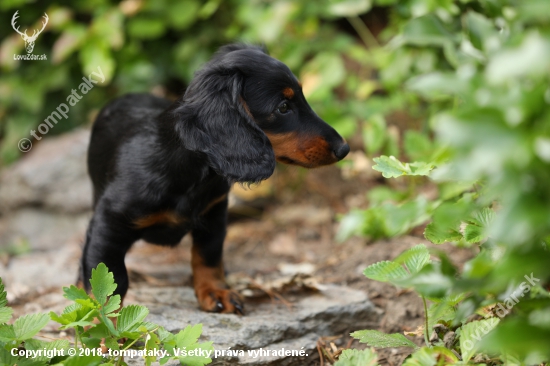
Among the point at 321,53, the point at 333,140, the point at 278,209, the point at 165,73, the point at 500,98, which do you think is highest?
the point at 500,98

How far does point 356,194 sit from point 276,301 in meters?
2.22

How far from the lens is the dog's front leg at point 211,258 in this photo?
3.07m

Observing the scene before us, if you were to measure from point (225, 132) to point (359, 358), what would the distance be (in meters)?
1.12

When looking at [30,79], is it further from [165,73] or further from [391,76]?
[391,76]

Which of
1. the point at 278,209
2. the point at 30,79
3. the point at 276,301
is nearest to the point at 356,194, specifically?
the point at 278,209

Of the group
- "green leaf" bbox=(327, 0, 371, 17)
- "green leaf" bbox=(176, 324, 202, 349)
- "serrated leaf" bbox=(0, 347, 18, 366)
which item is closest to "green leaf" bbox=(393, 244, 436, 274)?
"green leaf" bbox=(176, 324, 202, 349)

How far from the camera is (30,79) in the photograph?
5523mm

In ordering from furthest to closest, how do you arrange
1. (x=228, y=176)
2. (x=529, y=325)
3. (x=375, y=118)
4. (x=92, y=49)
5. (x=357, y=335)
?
(x=92, y=49)
(x=375, y=118)
(x=228, y=176)
(x=357, y=335)
(x=529, y=325)

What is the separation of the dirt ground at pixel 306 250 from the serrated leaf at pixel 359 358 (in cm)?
43

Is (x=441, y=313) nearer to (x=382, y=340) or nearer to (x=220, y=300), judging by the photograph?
(x=382, y=340)

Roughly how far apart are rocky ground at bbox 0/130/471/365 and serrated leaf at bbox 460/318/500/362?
0.55 m

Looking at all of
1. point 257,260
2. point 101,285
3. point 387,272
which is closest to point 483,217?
point 387,272

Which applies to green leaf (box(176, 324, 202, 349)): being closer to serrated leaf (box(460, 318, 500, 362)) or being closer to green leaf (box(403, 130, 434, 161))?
serrated leaf (box(460, 318, 500, 362))

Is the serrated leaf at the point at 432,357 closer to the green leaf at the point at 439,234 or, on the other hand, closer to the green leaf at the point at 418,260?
the green leaf at the point at 418,260
